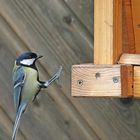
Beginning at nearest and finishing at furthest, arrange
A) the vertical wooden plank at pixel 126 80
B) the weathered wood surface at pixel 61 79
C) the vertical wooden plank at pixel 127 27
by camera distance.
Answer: the vertical wooden plank at pixel 126 80
the vertical wooden plank at pixel 127 27
the weathered wood surface at pixel 61 79

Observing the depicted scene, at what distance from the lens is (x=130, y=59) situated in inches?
36.5

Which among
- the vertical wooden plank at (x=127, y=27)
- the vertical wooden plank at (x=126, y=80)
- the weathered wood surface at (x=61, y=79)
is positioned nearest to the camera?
the vertical wooden plank at (x=126, y=80)

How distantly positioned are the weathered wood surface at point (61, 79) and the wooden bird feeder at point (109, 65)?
1.39ft

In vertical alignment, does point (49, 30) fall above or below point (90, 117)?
above

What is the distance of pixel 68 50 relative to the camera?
1.42 m

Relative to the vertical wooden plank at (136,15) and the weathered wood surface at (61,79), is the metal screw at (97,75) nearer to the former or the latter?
the vertical wooden plank at (136,15)

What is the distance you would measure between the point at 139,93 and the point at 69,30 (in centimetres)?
55

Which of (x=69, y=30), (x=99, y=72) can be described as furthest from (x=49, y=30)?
(x=99, y=72)

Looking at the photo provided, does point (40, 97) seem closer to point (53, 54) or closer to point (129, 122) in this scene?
point (53, 54)

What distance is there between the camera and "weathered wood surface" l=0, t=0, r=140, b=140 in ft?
4.60

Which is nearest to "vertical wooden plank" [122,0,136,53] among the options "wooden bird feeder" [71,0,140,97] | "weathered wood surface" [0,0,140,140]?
"wooden bird feeder" [71,0,140,97]

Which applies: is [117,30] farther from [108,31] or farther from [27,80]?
[27,80]

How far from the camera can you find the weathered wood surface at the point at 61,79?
140 centimetres

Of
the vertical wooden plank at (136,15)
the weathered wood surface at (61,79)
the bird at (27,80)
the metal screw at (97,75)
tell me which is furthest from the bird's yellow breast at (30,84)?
the weathered wood surface at (61,79)
